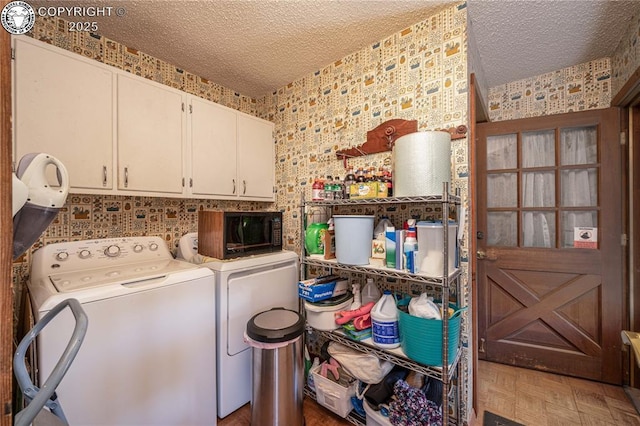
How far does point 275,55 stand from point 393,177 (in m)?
1.38

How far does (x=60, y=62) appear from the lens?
1421mm

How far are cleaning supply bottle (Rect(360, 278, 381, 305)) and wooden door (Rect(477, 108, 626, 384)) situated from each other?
130 centimetres

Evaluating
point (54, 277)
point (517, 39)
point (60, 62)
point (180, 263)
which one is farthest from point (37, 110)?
point (517, 39)

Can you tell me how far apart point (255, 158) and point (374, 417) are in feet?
6.93

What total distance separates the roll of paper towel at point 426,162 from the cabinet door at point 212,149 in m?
1.47

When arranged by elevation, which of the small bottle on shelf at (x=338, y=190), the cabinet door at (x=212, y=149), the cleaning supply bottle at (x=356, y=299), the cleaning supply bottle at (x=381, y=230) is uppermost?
the cabinet door at (x=212, y=149)

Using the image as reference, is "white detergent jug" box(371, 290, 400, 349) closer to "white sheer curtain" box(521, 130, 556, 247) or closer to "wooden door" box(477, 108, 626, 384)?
"wooden door" box(477, 108, 626, 384)

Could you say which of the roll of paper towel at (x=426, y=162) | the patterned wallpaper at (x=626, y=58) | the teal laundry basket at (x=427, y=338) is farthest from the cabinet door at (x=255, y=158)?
the patterned wallpaper at (x=626, y=58)

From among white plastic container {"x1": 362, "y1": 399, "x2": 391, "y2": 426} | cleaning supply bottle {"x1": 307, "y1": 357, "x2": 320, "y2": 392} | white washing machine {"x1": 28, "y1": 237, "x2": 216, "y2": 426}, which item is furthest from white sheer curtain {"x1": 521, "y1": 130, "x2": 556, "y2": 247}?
white washing machine {"x1": 28, "y1": 237, "x2": 216, "y2": 426}

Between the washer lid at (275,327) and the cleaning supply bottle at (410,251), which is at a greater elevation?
the cleaning supply bottle at (410,251)

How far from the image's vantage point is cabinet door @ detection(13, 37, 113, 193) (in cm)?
132

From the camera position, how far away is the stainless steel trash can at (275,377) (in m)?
1.51

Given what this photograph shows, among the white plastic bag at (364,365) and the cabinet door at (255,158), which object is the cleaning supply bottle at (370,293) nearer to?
the white plastic bag at (364,365)

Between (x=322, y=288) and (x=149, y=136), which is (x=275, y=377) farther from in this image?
(x=149, y=136)
